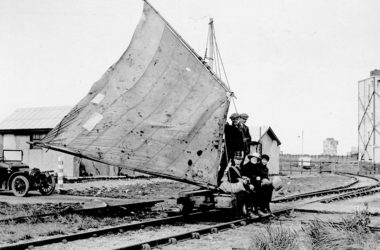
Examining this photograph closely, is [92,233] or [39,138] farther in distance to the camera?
[39,138]

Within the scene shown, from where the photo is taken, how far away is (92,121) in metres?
9.72

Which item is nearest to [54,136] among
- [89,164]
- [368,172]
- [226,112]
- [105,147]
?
[105,147]

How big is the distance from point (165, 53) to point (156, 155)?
2.09 meters

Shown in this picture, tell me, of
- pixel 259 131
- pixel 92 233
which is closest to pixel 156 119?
pixel 92 233

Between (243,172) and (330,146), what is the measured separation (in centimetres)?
6805

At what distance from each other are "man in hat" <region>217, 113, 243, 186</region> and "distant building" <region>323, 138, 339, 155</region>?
222 ft

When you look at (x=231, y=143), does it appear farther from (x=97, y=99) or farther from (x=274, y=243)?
(x=274, y=243)

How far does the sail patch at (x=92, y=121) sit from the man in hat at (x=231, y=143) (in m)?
2.44

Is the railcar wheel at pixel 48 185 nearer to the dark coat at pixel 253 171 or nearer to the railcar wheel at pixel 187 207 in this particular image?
the railcar wheel at pixel 187 207

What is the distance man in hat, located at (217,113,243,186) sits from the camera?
10227 mm

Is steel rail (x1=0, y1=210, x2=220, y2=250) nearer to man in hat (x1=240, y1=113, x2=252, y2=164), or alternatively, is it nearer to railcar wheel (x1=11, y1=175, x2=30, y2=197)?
man in hat (x1=240, y1=113, x2=252, y2=164)

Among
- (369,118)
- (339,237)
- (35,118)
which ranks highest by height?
(369,118)

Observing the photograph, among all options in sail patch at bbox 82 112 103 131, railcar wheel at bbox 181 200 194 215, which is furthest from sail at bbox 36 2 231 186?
railcar wheel at bbox 181 200 194 215

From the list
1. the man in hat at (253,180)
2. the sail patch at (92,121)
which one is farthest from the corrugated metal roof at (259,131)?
the sail patch at (92,121)
